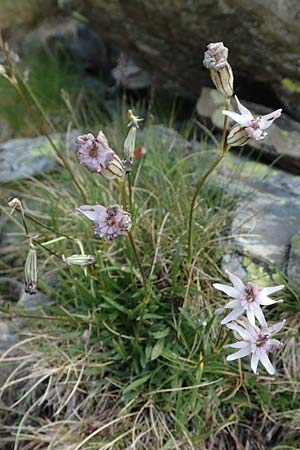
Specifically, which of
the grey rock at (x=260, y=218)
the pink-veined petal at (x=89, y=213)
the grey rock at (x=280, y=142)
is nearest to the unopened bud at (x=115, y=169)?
the pink-veined petal at (x=89, y=213)

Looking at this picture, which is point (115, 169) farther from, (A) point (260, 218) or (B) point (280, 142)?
(B) point (280, 142)

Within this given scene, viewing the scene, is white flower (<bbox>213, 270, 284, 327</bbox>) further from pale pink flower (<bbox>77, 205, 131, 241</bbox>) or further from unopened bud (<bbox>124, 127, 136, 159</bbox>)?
unopened bud (<bbox>124, 127, 136, 159</bbox>)

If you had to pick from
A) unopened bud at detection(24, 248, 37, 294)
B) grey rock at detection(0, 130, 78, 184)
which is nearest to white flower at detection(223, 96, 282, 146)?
unopened bud at detection(24, 248, 37, 294)

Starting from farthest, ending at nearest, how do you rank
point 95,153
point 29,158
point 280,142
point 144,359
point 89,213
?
point 29,158 → point 280,142 → point 144,359 → point 89,213 → point 95,153

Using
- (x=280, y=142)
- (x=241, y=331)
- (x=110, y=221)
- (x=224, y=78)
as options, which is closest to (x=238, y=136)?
(x=224, y=78)

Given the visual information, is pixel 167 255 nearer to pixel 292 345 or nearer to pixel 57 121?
pixel 292 345

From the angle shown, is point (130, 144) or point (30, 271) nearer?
point (130, 144)

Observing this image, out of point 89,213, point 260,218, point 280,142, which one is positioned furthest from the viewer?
point 280,142
